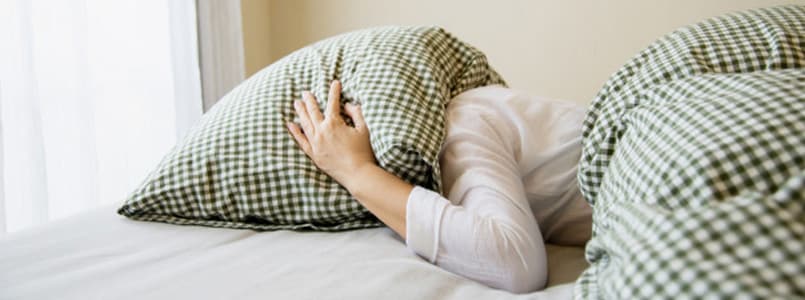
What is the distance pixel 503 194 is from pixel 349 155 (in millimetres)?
228

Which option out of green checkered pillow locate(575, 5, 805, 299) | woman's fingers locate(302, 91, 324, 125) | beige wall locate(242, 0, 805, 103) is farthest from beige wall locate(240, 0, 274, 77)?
green checkered pillow locate(575, 5, 805, 299)

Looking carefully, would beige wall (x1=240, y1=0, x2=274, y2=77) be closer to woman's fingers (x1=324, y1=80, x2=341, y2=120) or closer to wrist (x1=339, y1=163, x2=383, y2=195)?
woman's fingers (x1=324, y1=80, x2=341, y2=120)

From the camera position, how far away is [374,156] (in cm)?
90

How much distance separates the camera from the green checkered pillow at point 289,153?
0.87 m

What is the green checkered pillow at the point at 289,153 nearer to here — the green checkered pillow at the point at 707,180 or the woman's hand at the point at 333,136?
the woman's hand at the point at 333,136

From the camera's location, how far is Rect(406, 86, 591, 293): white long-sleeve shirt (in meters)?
0.74

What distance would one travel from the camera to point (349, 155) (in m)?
0.88

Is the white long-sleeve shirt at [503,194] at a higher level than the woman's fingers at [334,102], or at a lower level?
lower

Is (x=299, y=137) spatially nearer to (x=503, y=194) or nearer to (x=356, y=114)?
(x=356, y=114)

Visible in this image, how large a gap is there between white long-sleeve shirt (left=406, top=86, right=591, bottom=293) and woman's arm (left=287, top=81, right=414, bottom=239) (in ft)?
0.14

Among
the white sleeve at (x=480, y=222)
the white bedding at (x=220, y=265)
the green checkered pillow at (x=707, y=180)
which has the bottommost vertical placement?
the white bedding at (x=220, y=265)

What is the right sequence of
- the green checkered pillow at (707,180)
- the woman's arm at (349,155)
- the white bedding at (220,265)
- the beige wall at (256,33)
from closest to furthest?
the green checkered pillow at (707,180) < the white bedding at (220,265) < the woman's arm at (349,155) < the beige wall at (256,33)

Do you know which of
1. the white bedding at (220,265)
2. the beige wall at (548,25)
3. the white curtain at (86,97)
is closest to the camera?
the white bedding at (220,265)

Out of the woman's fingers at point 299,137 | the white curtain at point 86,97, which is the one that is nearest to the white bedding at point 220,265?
the woman's fingers at point 299,137
